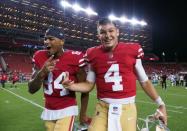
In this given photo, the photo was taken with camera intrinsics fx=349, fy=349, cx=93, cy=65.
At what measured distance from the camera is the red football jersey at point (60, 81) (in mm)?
4535

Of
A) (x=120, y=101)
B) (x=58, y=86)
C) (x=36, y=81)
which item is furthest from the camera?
(x=58, y=86)

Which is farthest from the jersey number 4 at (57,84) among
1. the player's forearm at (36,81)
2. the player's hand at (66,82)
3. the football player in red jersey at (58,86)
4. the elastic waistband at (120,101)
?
the elastic waistband at (120,101)

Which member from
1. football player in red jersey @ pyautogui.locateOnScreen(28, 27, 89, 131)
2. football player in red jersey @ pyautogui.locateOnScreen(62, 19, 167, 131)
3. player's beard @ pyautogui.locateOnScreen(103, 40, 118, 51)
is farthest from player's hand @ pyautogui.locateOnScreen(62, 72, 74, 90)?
player's beard @ pyautogui.locateOnScreen(103, 40, 118, 51)

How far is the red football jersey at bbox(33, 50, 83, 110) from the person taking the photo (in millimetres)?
4535

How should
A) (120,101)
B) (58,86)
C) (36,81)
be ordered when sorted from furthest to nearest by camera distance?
(58,86) → (36,81) → (120,101)

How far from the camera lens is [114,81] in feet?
13.5

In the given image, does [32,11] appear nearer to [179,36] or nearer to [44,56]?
[179,36]

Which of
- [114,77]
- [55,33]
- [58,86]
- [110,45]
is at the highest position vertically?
[55,33]

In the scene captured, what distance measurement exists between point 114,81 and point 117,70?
14 cm

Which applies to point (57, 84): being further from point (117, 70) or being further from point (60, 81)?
point (117, 70)

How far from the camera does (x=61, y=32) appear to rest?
4684mm

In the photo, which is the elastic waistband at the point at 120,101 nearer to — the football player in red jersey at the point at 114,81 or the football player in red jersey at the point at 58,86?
the football player in red jersey at the point at 114,81

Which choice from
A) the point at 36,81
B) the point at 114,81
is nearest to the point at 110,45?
the point at 114,81

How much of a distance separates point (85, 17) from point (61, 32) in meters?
90.3
